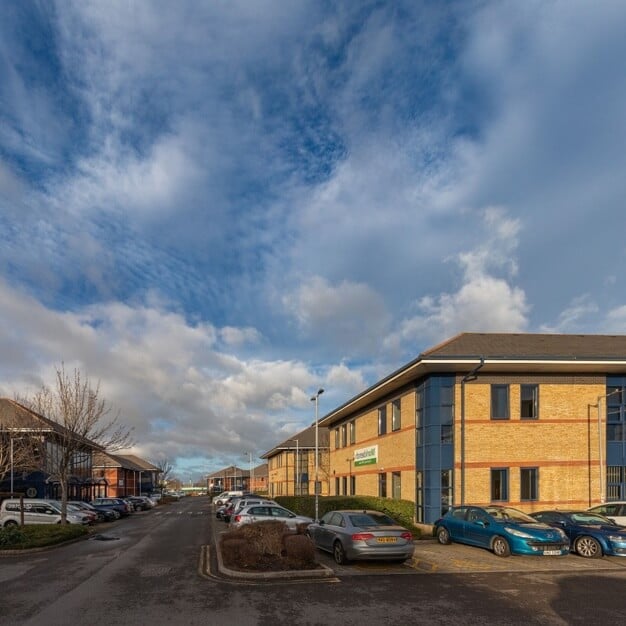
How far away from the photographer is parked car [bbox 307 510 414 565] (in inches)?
556

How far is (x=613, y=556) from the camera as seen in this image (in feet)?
53.6

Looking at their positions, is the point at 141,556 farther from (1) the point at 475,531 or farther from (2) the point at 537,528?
(2) the point at 537,528

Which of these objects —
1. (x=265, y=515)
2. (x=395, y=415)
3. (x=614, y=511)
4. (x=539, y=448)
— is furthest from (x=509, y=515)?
(x=395, y=415)

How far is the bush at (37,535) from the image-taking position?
19.1 metres

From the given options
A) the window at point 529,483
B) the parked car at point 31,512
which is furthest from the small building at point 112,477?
the window at point 529,483

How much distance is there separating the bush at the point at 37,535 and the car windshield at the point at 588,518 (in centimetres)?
1714

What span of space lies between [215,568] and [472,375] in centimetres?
1481

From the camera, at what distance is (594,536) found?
16.4 metres

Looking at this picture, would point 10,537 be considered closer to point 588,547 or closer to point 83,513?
point 83,513

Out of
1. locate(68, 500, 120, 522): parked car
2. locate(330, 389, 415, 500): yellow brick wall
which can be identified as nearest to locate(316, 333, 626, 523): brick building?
locate(330, 389, 415, 500): yellow brick wall

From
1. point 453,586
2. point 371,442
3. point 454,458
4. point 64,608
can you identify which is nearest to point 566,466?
point 454,458

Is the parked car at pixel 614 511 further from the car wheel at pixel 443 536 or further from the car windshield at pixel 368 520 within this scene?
the car windshield at pixel 368 520

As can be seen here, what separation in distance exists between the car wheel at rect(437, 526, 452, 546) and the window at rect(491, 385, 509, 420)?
311 inches

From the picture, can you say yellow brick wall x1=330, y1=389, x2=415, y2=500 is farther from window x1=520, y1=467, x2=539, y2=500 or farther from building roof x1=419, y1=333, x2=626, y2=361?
window x1=520, y1=467, x2=539, y2=500
